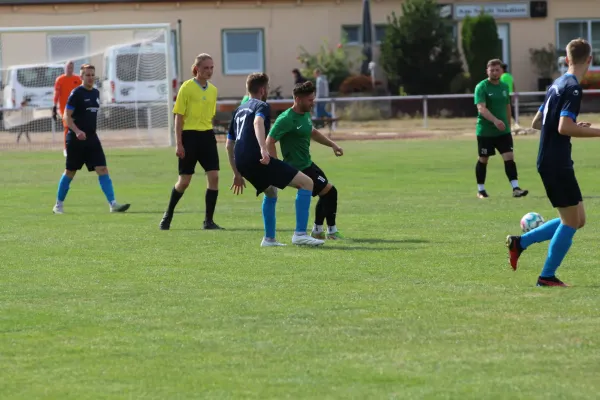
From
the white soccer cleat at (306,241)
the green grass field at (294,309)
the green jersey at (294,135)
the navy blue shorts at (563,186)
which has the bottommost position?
the green grass field at (294,309)

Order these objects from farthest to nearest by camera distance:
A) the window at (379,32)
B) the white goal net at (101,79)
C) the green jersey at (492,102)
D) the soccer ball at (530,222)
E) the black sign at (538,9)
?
the window at (379,32)
the black sign at (538,9)
the white goal net at (101,79)
the green jersey at (492,102)
the soccer ball at (530,222)

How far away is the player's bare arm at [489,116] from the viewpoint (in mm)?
16656

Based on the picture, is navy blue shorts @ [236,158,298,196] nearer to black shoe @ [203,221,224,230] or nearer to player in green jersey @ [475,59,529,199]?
black shoe @ [203,221,224,230]

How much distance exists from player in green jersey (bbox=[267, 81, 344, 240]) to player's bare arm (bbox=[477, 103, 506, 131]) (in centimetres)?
498

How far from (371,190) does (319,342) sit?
Result: 37.3 feet

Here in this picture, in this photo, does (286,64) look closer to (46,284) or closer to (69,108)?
(69,108)

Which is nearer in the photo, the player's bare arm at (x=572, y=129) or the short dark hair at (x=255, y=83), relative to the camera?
the player's bare arm at (x=572, y=129)

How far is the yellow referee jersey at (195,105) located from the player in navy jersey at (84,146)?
262 centimetres

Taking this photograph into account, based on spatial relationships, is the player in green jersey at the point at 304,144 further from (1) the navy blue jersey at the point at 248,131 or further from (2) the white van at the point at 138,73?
(2) the white van at the point at 138,73

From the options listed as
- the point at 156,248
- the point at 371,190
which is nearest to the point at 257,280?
the point at 156,248

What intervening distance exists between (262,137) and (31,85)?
21655mm

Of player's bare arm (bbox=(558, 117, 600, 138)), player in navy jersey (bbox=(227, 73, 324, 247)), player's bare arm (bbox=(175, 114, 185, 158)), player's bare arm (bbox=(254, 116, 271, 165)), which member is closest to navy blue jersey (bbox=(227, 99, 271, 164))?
player in navy jersey (bbox=(227, 73, 324, 247))

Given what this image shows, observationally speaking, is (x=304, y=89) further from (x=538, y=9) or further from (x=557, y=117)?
(x=538, y=9)

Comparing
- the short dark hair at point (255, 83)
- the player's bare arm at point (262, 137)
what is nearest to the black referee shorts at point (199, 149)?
the short dark hair at point (255, 83)
